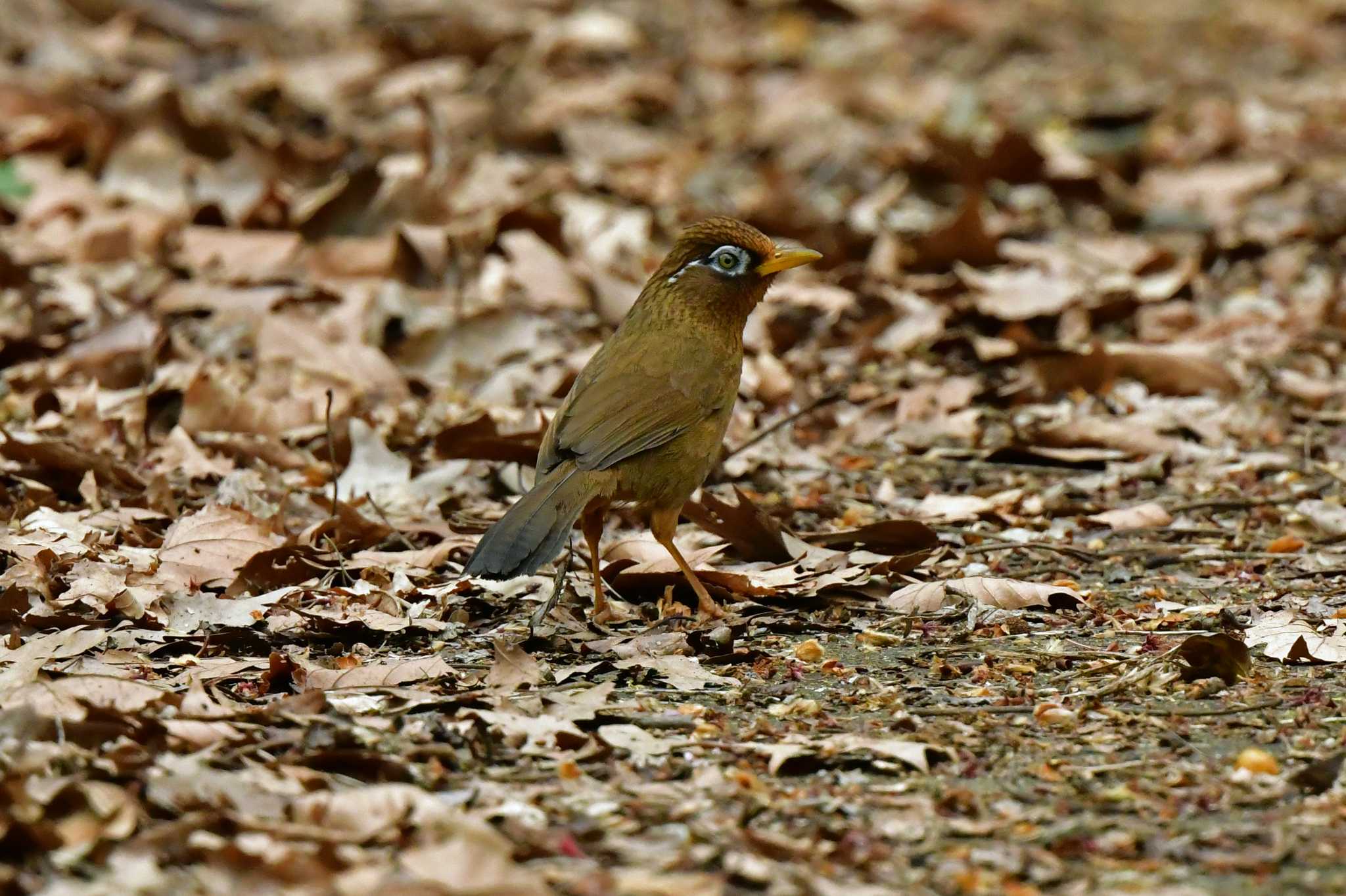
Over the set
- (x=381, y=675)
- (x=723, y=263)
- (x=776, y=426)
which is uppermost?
(x=723, y=263)

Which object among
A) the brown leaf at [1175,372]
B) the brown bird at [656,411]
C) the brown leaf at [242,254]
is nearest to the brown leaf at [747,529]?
the brown bird at [656,411]

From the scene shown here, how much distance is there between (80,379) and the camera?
662 centimetres

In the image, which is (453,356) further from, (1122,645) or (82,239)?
(1122,645)

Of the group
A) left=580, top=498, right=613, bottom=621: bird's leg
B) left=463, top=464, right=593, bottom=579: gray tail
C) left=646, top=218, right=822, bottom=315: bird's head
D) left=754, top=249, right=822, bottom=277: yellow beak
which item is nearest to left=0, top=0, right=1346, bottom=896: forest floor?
left=580, top=498, right=613, bottom=621: bird's leg

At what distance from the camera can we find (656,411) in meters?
5.14

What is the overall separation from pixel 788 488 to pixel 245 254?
310 cm

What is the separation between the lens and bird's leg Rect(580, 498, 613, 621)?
16.2 feet

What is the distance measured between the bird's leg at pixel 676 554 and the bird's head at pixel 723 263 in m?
0.81

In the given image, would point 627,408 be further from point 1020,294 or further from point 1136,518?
point 1020,294

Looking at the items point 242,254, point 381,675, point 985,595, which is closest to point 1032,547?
point 985,595

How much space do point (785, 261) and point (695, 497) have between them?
102 cm

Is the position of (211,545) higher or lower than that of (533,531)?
lower

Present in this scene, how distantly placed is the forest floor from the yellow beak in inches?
30.3

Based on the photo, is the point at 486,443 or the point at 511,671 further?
the point at 486,443
